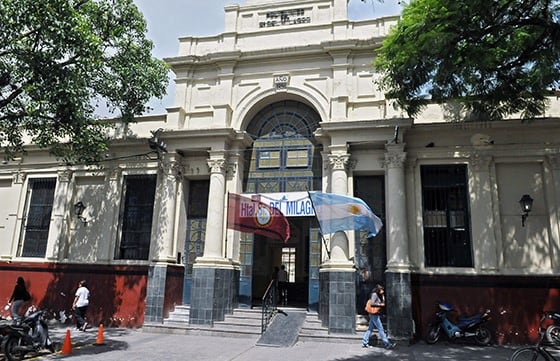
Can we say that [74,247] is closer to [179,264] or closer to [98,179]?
[98,179]

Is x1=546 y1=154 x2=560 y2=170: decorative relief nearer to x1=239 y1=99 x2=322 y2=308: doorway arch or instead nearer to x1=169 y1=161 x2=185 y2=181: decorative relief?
x1=239 y1=99 x2=322 y2=308: doorway arch

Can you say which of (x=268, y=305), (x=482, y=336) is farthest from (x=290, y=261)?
(x=482, y=336)

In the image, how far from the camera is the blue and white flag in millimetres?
10953

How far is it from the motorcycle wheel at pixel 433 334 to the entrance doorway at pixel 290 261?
4618 mm

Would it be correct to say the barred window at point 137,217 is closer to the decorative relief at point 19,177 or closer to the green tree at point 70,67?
the green tree at point 70,67

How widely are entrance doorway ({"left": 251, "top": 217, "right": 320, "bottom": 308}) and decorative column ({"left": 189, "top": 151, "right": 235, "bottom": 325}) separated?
201 cm

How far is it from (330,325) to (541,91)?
26.0 ft

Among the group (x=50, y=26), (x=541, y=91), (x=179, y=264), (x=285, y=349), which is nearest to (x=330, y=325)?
(x=285, y=349)

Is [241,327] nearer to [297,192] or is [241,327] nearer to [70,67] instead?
[297,192]

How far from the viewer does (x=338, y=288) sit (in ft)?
36.8

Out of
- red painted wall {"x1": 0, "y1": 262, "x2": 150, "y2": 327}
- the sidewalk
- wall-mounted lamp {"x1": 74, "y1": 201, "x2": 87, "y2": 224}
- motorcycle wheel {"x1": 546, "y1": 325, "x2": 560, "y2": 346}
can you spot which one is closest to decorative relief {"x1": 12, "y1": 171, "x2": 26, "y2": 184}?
wall-mounted lamp {"x1": 74, "y1": 201, "x2": 87, "y2": 224}

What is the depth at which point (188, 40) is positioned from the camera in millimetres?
15195

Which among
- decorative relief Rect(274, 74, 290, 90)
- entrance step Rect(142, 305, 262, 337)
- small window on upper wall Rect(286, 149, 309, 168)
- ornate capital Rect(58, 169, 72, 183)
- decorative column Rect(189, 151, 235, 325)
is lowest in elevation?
entrance step Rect(142, 305, 262, 337)

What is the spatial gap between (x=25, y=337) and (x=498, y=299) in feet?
37.9
